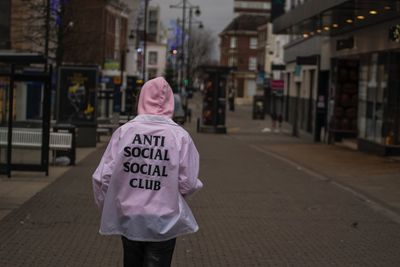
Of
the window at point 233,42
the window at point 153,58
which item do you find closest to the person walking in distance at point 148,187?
the window at point 233,42

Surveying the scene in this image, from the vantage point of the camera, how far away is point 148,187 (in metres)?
4.84

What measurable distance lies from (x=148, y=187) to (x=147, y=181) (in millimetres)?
37

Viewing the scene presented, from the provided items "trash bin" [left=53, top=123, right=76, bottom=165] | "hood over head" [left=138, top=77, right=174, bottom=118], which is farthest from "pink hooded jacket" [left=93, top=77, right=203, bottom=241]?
"trash bin" [left=53, top=123, right=76, bottom=165]

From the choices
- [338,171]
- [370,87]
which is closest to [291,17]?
[370,87]

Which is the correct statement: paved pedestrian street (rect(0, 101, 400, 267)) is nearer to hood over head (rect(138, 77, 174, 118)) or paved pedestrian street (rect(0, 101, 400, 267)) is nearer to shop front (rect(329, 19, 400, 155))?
hood over head (rect(138, 77, 174, 118))

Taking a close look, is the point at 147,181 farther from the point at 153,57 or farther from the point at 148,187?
the point at 153,57

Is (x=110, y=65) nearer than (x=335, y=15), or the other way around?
(x=335, y=15)

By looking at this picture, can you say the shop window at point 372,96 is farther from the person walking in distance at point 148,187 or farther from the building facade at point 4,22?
the person walking in distance at point 148,187

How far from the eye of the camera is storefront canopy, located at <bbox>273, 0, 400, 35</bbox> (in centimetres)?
2125

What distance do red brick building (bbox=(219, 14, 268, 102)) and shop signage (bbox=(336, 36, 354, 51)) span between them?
75.0 m

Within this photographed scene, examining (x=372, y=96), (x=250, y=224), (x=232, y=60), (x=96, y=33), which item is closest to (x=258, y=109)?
(x=96, y=33)

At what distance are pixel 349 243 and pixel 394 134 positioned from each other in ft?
48.6

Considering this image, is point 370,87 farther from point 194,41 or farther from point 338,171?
point 194,41

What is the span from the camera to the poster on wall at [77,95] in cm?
2458
